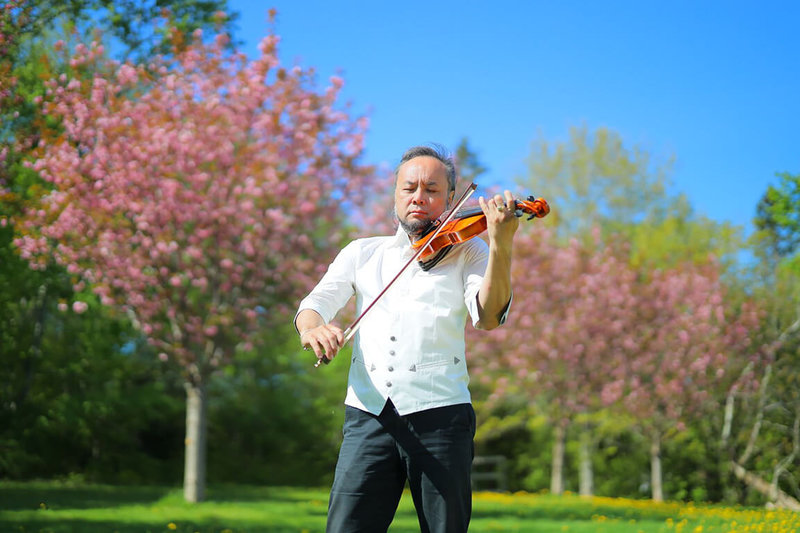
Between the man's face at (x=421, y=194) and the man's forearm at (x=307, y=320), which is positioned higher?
the man's face at (x=421, y=194)

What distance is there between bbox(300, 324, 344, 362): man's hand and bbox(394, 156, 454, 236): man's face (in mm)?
515

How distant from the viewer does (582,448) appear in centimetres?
1820

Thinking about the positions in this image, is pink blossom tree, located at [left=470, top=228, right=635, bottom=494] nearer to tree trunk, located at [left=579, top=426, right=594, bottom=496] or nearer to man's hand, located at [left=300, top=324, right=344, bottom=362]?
tree trunk, located at [left=579, top=426, right=594, bottom=496]

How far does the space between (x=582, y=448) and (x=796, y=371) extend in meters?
4.56

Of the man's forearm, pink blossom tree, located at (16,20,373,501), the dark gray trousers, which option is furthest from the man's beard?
pink blossom tree, located at (16,20,373,501)

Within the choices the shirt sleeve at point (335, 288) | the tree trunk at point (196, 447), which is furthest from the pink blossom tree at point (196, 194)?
the shirt sleeve at point (335, 288)

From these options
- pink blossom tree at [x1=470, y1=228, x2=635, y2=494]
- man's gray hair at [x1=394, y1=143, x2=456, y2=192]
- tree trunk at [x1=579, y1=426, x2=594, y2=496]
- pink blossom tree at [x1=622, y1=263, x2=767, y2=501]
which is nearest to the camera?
man's gray hair at [x1=394, y1=143, x2=456, y2=192]

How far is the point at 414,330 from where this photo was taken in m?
2.74

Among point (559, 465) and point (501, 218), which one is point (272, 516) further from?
point (559, 465)

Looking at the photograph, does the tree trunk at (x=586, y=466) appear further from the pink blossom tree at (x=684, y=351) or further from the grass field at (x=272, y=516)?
the grass field at (x=272, y=516)

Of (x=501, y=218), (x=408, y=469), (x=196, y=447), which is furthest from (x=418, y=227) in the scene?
(x=196, y=447)

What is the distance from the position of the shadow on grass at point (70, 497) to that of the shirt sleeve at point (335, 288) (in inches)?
323

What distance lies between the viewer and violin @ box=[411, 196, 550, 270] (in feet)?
9.19

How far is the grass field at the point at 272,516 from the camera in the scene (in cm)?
813
